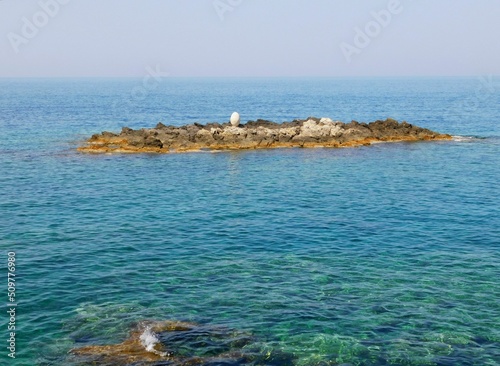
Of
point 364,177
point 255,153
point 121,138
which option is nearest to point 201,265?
point 364,177

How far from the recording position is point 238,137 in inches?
2928

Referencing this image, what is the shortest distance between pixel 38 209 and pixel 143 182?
12.3 meters

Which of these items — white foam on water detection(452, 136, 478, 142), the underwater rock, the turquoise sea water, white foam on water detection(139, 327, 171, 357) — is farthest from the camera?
white foam on water detection(452, 136, 478, 142)

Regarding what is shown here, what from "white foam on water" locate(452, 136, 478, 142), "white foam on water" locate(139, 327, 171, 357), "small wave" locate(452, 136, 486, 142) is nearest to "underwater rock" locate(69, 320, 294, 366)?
"white foam on water" locate(139, 327, 171, 357)

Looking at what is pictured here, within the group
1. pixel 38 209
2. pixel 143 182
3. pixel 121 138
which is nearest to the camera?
pixel 38 209

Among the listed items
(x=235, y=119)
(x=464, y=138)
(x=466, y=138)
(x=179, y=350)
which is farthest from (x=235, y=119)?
(x=179, y=350)

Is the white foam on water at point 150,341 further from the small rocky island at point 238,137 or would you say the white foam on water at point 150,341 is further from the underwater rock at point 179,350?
the small rocky island at point 238,137

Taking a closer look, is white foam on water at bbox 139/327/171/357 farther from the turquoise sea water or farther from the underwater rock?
the turquoise sea water

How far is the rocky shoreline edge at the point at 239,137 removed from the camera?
71188mm

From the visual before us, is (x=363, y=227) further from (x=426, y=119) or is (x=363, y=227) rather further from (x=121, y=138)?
(x=426, y=119)

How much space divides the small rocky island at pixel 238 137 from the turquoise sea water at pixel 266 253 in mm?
6140

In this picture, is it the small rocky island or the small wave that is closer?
the small rocky island

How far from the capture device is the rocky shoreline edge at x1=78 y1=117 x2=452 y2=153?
71188 millimetres

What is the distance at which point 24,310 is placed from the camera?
25.6m
